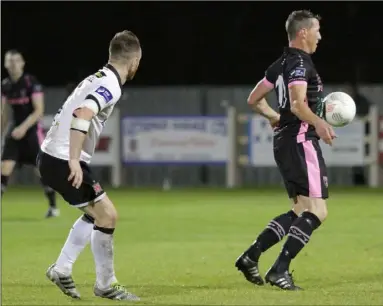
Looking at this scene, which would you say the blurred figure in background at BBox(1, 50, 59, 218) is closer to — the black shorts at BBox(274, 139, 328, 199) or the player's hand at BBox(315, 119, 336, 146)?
the black shorts at BBox(274, 139, 328, 199)

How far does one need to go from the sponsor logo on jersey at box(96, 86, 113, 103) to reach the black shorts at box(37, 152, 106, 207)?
57 cm

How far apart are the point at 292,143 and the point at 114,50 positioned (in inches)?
67.2

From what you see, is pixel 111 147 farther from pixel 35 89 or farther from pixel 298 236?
pixel 298 236

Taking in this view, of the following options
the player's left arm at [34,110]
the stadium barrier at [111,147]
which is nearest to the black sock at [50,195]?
the player's left arm at [34,110]

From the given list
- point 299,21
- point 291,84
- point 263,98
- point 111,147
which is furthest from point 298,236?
point 111,147

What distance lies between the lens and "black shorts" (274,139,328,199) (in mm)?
8500

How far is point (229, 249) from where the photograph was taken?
11.5 m

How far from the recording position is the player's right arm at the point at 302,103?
26.8ft

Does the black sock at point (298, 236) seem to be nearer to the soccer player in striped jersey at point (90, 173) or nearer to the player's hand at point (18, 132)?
the soccer player in striped jersey at point (90, 173)

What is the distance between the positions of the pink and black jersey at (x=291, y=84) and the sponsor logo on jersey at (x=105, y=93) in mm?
1526

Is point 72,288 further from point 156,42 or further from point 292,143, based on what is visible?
point 156,42

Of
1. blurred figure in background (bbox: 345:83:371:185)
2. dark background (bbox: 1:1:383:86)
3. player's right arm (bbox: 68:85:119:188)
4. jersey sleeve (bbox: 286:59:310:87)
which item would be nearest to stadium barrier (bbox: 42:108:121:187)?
dark background (bbox: 1:1:383:86)

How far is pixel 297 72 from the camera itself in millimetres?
8359

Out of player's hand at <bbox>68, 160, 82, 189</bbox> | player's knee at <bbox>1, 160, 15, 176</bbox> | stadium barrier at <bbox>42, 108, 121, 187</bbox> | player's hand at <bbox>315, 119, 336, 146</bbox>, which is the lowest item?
stadium barrier at <bbox>42, 108, 121, 187</bbox>
